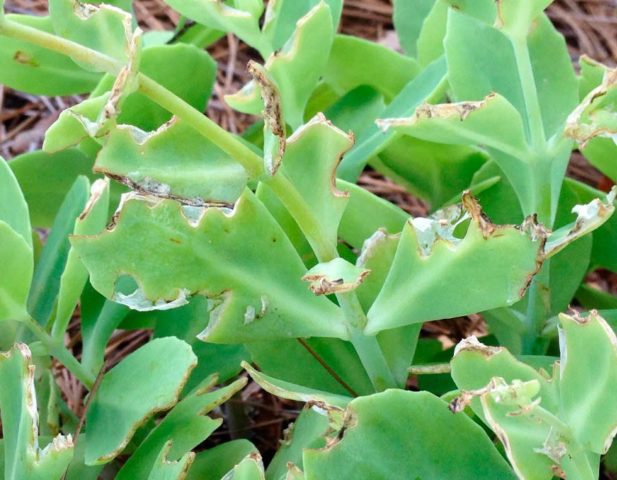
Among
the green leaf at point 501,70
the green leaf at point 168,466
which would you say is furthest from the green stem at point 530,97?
the green leaf at point 168,466

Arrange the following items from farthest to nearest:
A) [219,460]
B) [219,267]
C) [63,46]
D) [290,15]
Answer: [290,15]
[219,460]
[219,267]
[63,46]

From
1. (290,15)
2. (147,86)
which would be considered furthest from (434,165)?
(147,86)

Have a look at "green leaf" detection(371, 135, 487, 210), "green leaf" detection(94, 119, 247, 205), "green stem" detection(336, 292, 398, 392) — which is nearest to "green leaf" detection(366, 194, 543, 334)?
"green stem" detection(336, 292, 398, 392)

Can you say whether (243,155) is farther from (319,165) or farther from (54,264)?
(54,264)

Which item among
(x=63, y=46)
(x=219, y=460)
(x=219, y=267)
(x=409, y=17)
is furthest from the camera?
(x=409, y=17)

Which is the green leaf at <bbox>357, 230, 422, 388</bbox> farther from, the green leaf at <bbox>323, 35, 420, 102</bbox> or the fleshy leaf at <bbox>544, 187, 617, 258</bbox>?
the green leaf at <bbox>323, 35, 420, 102</bbox>

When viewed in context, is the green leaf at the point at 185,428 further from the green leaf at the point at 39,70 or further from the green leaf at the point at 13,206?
the green leaf at the point at 39,70
